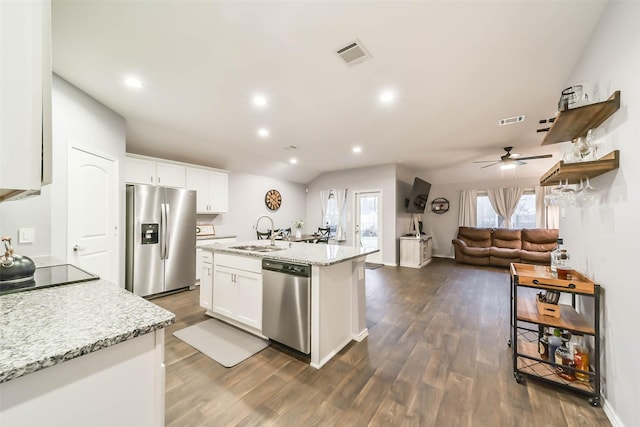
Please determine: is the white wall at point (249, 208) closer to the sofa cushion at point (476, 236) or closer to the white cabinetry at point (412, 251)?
the white cabinetry at point (412, 251)

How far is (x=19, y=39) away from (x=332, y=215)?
668 cm

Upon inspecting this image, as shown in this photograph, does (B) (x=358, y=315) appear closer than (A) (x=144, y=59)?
No

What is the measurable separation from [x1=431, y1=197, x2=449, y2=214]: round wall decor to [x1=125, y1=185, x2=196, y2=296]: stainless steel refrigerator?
677cm

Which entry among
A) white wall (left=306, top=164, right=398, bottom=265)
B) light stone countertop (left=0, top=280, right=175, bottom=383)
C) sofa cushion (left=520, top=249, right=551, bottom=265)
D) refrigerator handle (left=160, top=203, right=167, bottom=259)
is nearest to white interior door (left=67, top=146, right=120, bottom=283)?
refrigerator handle (left=160, top=203, right=167, bottom=259)

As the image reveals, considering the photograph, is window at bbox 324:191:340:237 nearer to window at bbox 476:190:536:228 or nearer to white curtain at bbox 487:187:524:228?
window at bbox 476:190:536:228

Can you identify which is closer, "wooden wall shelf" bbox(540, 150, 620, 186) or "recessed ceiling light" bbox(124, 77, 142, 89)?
"wooden wall shelf" bbox(540, 150, 620, 186)

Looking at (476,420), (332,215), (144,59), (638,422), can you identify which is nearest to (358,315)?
(476,420)

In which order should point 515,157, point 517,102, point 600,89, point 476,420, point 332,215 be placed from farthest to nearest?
point 332,215, point 515,157, point 517,102, point 600,89, point 476,420

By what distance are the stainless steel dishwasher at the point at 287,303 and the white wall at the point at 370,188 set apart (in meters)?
4.41

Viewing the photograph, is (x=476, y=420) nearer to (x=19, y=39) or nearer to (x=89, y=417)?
(x=89, y=417)

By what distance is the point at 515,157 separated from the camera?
4.98 m

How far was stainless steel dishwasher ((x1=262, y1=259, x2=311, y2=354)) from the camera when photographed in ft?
6.95

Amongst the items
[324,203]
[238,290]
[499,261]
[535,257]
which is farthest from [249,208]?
[535,257]

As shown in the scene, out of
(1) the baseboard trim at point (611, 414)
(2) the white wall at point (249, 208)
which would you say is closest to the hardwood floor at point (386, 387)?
(1) the baseboard trim at point (611, 414)
